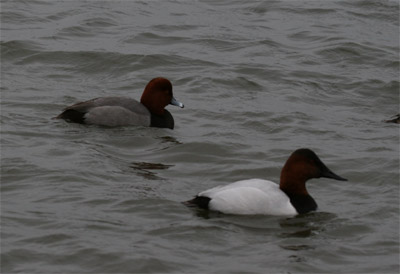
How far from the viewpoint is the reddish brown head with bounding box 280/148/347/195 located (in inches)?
350

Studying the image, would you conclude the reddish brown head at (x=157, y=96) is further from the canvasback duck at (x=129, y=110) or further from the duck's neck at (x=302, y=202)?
the duck's neck at (x=302, y=202)

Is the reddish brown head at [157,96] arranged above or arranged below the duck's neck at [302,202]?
above

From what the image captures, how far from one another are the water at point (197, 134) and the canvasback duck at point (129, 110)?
12 centimetres

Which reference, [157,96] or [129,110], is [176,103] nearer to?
[157,96]

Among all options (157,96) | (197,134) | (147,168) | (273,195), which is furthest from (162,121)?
(273,195)

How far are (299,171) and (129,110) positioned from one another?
315cm

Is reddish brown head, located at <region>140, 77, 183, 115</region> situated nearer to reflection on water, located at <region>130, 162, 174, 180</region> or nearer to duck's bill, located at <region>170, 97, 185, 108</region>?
duck's bill, located at <region>170, 97, 185, 108</region>

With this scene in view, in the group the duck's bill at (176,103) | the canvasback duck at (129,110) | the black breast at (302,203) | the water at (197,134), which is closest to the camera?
the water at (197,134)

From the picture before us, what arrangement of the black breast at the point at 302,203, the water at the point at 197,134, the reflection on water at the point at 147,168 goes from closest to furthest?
1. the water at the point at 197,134
2. the black breast at the point at 302,203
3. the reflection on water at the point at 147,168

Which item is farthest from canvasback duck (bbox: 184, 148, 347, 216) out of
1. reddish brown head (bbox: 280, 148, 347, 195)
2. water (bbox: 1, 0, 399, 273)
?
water (bbox: 1, 0, 399, 273)

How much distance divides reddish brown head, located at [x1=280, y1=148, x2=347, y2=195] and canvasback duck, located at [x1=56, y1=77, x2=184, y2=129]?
9.73ft

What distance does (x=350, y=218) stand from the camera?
8789mm

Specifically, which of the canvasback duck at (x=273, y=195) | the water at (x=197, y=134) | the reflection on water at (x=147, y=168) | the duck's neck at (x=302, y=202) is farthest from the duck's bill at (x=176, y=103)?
the duck's neck at (x=302, y=202)

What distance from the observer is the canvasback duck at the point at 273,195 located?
28.1ft
